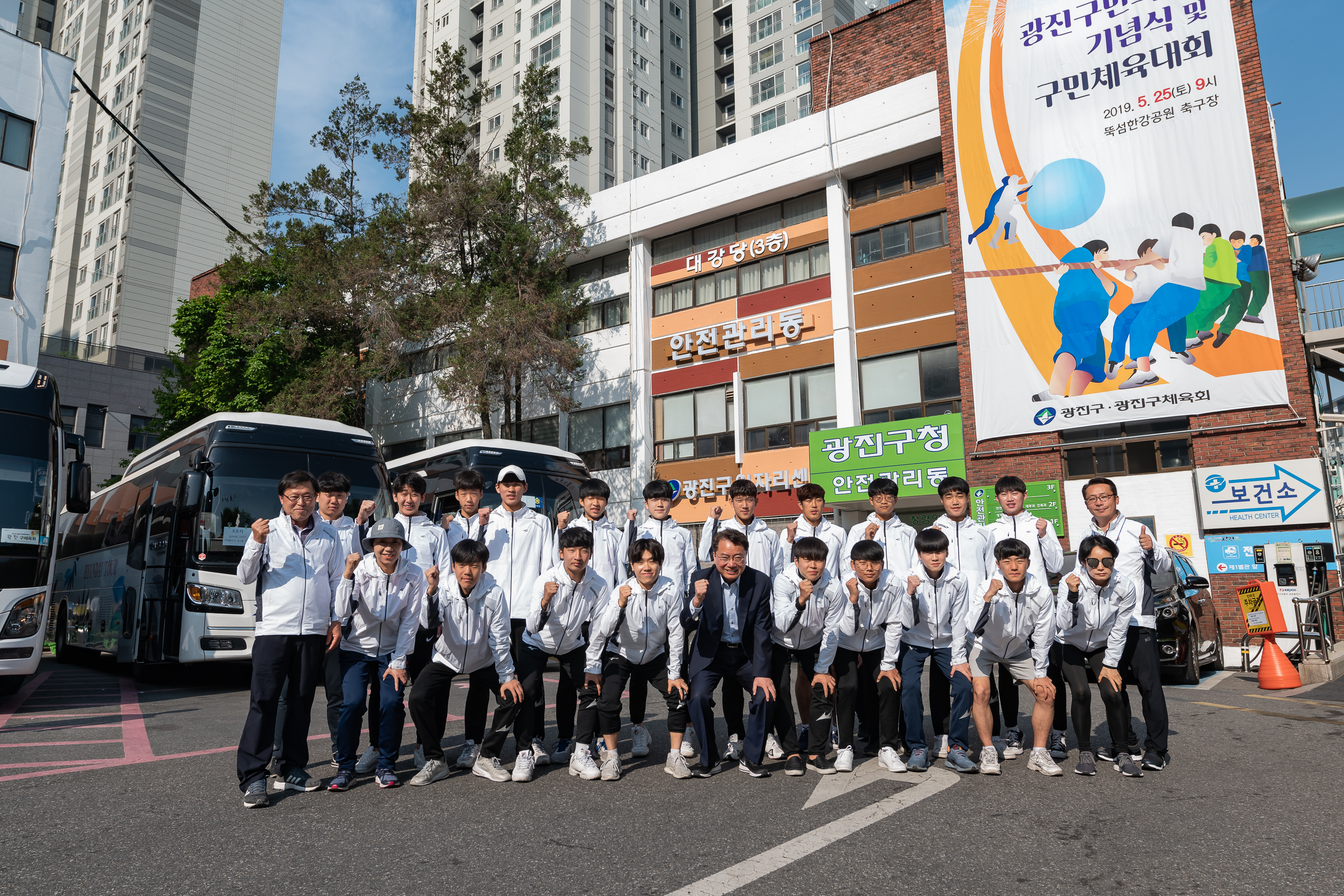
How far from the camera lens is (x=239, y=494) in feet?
34.2

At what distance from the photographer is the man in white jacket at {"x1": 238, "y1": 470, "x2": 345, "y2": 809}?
506 cm

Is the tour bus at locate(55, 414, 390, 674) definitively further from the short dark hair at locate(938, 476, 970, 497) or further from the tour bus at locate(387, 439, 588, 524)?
the short dark hair at locate(938, 476, 970, 497)

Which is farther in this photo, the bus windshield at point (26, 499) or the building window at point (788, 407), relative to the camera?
the building window at point (788, 407)

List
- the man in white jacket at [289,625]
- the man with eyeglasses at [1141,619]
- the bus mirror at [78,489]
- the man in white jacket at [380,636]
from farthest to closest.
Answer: the bus mirror at [78,489] < the man with eyeglasses at [1141,619] < the man in white jacket at [380,636] < the man in white jacket at [289,625]

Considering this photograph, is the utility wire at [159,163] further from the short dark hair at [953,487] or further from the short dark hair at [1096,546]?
the short dark hair at [1096,546]

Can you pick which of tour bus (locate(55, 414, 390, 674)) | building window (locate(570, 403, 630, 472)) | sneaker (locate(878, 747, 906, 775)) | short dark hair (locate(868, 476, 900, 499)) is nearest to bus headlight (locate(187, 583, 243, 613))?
tour bus (locate(55, 414, 390, 674))

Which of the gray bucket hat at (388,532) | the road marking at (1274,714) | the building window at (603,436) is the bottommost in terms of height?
the road marking at (1274,714)

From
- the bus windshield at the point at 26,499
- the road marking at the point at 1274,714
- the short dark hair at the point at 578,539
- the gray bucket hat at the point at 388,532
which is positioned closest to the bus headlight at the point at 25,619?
the bus windshield at the point at 26,499

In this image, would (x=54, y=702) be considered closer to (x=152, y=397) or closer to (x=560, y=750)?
(x=560, y=750)

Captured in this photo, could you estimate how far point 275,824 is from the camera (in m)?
4.50

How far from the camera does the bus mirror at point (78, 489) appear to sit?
911 centimetres

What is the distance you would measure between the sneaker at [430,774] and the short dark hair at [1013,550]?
403 cm

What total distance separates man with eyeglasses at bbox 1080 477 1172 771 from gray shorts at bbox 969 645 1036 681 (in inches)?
24.8

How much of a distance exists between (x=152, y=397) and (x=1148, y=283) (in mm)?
45267
